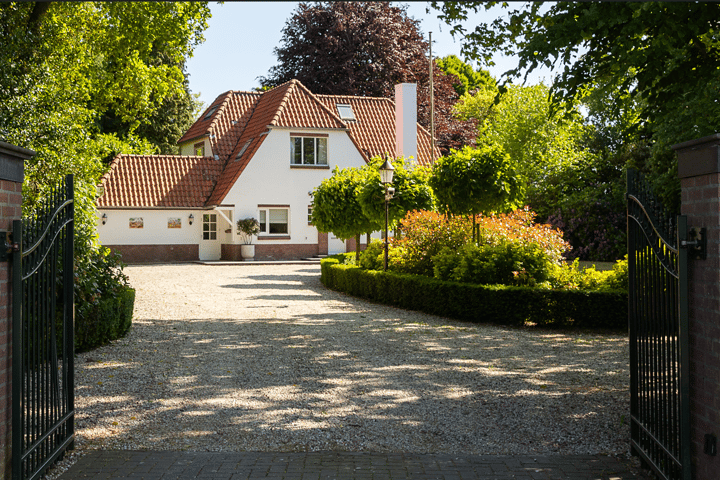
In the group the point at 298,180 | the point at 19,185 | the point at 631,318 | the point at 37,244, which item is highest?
the point at 298,180

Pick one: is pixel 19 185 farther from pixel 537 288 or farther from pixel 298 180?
pixel 298 180

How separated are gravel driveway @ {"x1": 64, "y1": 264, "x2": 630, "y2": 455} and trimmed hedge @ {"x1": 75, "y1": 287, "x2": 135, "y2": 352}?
19 cm

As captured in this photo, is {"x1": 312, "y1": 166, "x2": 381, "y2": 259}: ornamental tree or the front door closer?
{"x1": 312, "y1": 166, "x2": 381, "y2": 259}: ornamental tree

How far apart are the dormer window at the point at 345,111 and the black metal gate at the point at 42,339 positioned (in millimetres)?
30114

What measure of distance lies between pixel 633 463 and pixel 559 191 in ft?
90.6

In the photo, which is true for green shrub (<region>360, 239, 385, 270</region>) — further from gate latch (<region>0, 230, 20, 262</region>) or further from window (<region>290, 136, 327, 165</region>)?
window (<region>290, 136, 327, 165</region>)

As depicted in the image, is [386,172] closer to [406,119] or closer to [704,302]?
[704,302]

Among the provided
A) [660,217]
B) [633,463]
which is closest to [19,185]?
[660,217]

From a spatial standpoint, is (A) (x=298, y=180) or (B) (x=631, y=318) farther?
(A) (x=298, y=180)

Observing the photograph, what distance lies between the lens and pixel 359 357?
31.0 ft

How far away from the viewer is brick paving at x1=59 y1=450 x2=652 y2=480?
15.8 feet

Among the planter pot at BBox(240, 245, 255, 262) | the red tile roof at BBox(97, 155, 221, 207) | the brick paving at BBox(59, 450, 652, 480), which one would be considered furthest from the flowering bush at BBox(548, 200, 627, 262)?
the brick paving at BBox(59, 450, 652, 480)

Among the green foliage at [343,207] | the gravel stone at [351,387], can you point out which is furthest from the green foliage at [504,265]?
the green foliage at [343,207]

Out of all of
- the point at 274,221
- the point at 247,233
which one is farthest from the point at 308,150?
the point at 247,233
